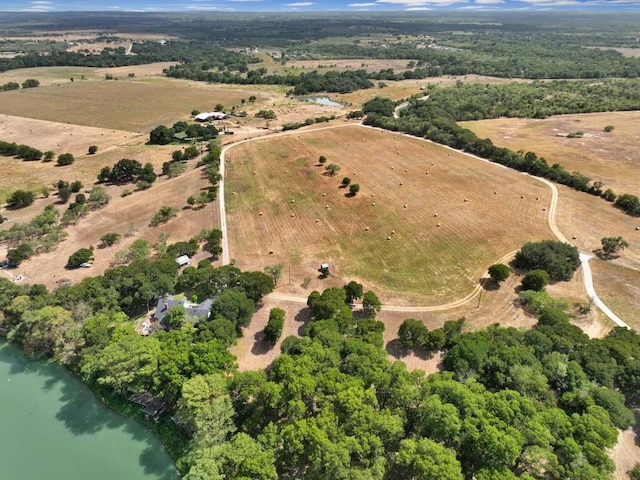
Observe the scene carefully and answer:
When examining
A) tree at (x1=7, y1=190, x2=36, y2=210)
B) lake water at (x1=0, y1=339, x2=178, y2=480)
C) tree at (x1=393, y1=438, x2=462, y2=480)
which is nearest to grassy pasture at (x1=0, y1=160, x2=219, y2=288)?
tree at (x1=7, y1=190, x2=36, y2=210)

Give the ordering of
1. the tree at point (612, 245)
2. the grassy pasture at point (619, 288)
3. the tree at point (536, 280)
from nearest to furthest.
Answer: the grassy pasture at point (619, 288)
the tree at point (536, 280)
the tree at point (612, 245)

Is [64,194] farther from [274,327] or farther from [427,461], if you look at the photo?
[427,461]

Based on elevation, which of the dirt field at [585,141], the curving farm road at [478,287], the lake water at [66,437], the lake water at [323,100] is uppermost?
the dirt field at [585,141]

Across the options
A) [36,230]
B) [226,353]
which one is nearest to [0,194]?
[36,230]

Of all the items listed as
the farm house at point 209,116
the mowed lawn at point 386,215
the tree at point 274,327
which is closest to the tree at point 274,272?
the mowed lawn at point 386,215

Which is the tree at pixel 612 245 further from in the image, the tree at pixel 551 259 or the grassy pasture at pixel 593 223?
the tree at pixel 551 259

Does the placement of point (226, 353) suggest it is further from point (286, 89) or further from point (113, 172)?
point (286, 89)

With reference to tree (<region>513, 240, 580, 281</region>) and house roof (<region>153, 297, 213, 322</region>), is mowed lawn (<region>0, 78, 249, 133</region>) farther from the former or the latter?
tree (<region>513, 240, 580, 281</region>)
